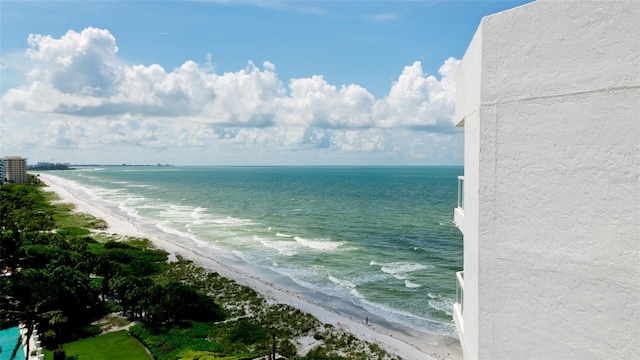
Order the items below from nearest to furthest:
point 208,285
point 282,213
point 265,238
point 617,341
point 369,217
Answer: point 617,341 < point 208,285 < point 265,238 < point 369,217 < point 282,213

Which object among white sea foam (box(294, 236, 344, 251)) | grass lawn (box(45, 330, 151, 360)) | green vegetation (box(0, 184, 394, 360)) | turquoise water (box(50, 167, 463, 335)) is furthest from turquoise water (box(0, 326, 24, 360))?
white sea foam (box(294, 236, 344, 251))

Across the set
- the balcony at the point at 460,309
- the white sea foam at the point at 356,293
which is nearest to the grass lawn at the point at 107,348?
the white sea foam at the point at 356,293

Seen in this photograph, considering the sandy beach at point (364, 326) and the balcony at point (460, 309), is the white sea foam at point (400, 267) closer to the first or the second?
the sandy beach at point (364, 326)

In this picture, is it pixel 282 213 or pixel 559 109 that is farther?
pixel 282 213

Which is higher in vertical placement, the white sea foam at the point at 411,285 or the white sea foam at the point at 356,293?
the white sea foam at the point at 411,285

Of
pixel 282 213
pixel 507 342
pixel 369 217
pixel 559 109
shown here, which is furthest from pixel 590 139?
pixel 282 213

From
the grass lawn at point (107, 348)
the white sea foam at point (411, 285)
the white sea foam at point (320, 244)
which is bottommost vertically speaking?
the white sea foam at point (411, 285)

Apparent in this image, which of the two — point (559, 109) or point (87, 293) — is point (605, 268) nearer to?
point (559, 109)
